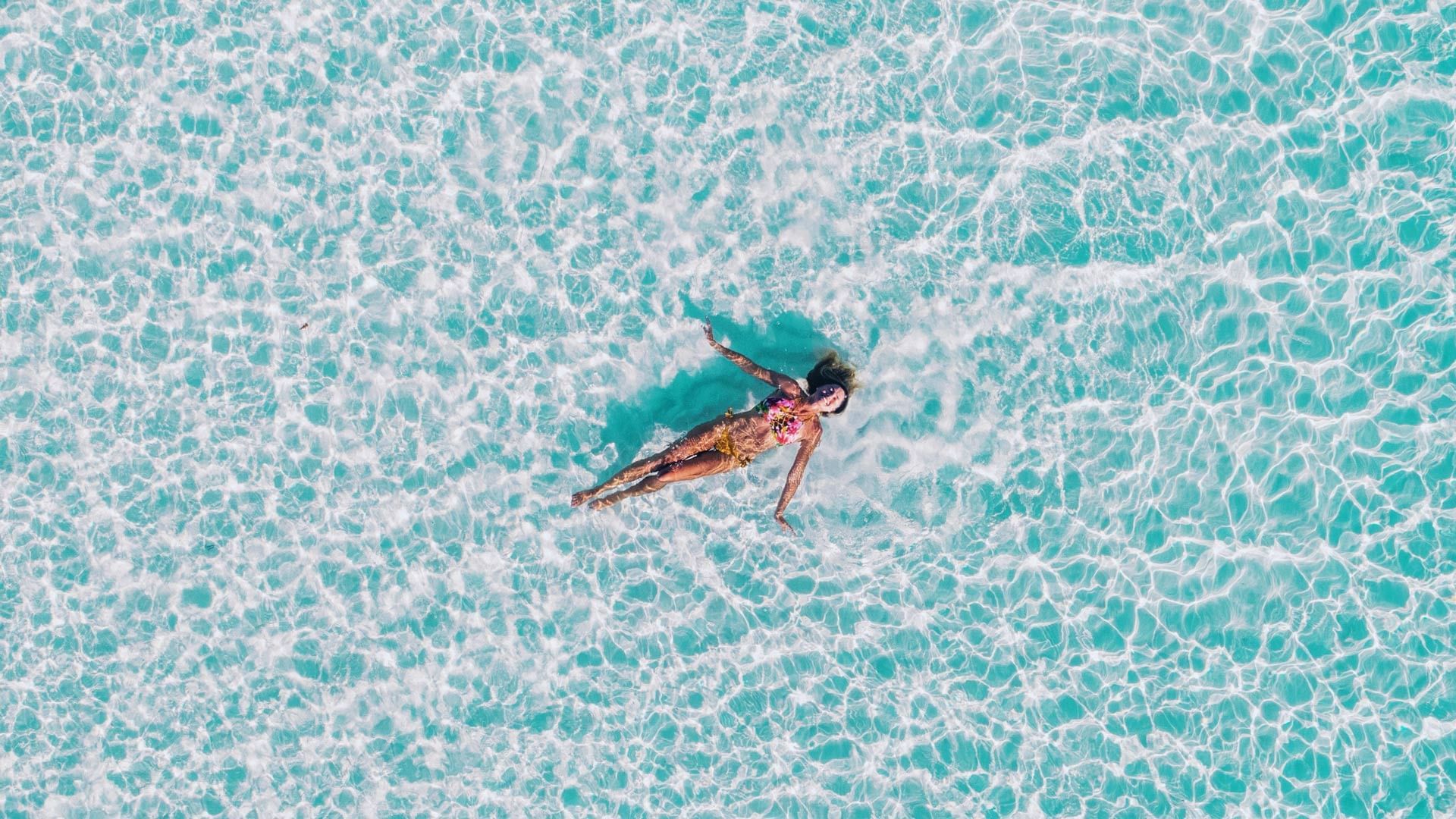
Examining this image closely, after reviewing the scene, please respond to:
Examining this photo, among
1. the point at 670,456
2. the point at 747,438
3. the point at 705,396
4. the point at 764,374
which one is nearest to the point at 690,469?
the point at 670,456

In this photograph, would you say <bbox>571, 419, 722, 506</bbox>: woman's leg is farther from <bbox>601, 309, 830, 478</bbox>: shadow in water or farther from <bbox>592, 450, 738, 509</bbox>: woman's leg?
<bbox>601, 309, 830, 478</bbox>: shadow in water

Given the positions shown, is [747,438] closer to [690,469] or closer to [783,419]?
[783,419]

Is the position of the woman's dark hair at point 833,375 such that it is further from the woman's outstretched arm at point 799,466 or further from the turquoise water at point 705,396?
the woman's outstretched arm at point 799,466

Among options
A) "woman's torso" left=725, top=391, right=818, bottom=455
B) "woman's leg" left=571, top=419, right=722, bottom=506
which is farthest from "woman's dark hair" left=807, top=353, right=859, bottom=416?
"woman's leg" left=571, top=419, right=722, bottom=506

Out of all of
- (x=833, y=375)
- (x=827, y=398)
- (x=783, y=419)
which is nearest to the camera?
(x=827, y=398)

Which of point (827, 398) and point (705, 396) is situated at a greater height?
point (827, 398)

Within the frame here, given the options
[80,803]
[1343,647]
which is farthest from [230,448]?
[1343,647]

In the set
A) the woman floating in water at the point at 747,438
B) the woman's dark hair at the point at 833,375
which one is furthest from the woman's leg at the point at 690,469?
the woman's dark hair at the point at 833,375
